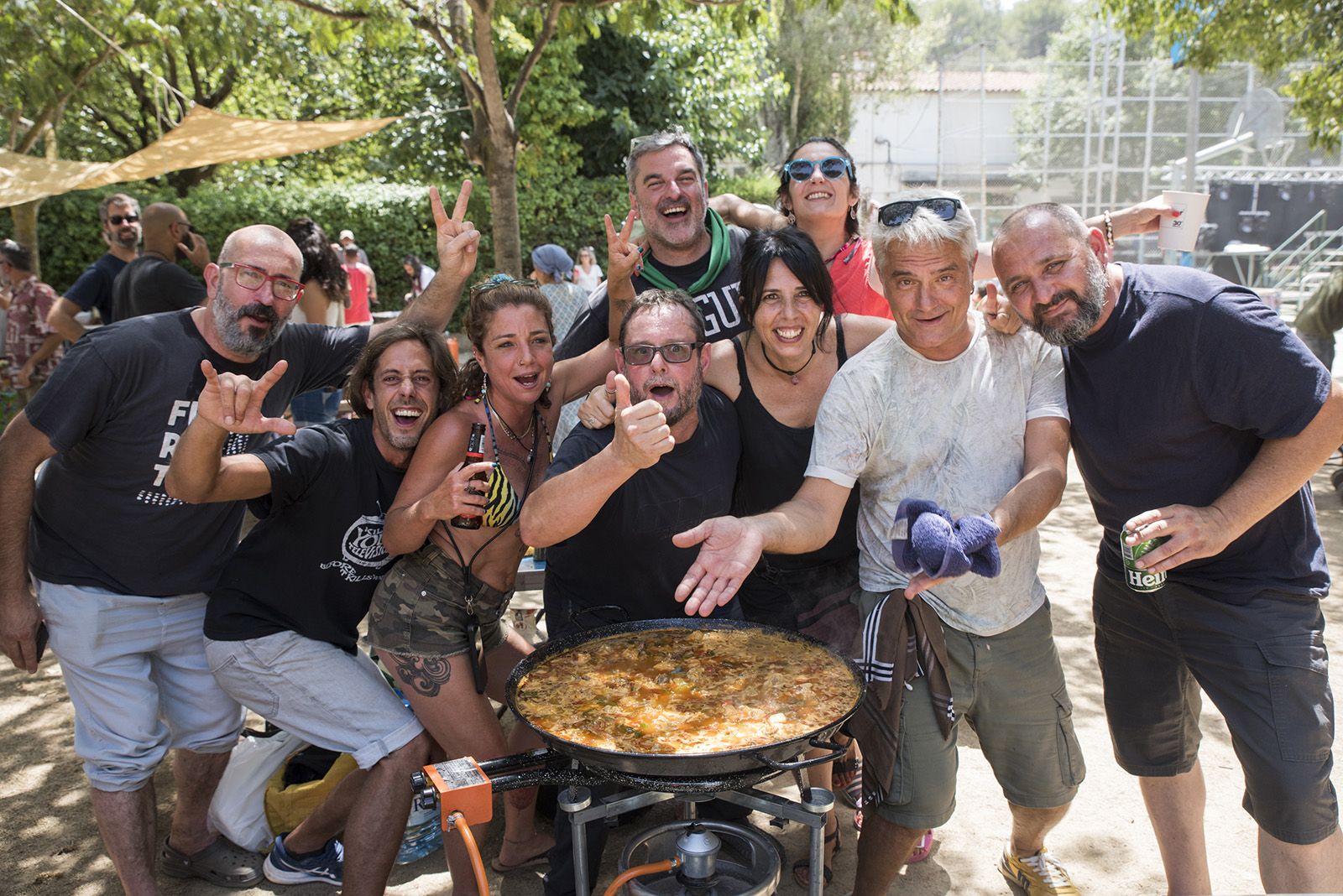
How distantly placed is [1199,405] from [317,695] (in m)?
2.64

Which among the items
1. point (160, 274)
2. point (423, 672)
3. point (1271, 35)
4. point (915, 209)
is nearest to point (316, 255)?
point (160, 274)

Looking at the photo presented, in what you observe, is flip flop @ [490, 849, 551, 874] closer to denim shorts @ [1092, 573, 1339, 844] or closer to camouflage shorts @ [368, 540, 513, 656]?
camouflage shorts @ [368, 540, 513, 656]

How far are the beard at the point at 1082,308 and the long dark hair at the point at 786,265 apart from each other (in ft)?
2.05

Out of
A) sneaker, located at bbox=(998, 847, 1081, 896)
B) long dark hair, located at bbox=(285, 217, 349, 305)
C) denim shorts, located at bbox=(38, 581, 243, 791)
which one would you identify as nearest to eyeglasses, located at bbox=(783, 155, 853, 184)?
sneaker, located at bbox=(998, 847, 1081, 896)

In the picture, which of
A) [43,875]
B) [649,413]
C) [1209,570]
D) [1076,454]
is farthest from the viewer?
[43,875]

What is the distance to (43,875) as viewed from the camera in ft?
10.9

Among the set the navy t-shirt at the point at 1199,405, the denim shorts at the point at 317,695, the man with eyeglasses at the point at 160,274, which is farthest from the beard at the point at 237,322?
the navy t-shirt at the point at 1199,405

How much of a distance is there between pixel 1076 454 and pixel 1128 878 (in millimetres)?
1553

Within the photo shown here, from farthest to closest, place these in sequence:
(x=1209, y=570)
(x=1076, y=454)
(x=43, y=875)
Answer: (x=43, y=875)
(x=1076, y=454)
(x=1209, y=570)

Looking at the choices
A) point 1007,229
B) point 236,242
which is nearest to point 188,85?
point 236,242

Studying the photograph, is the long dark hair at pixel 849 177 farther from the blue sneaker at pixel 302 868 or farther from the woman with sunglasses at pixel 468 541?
the blue sneaker at pixel 302 868

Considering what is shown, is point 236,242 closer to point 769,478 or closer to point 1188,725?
point 769,478

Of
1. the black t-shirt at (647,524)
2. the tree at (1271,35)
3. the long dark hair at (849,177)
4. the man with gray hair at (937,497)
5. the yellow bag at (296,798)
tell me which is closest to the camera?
the man with gray hair at (937,497)

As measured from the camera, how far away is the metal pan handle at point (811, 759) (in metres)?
2.04
